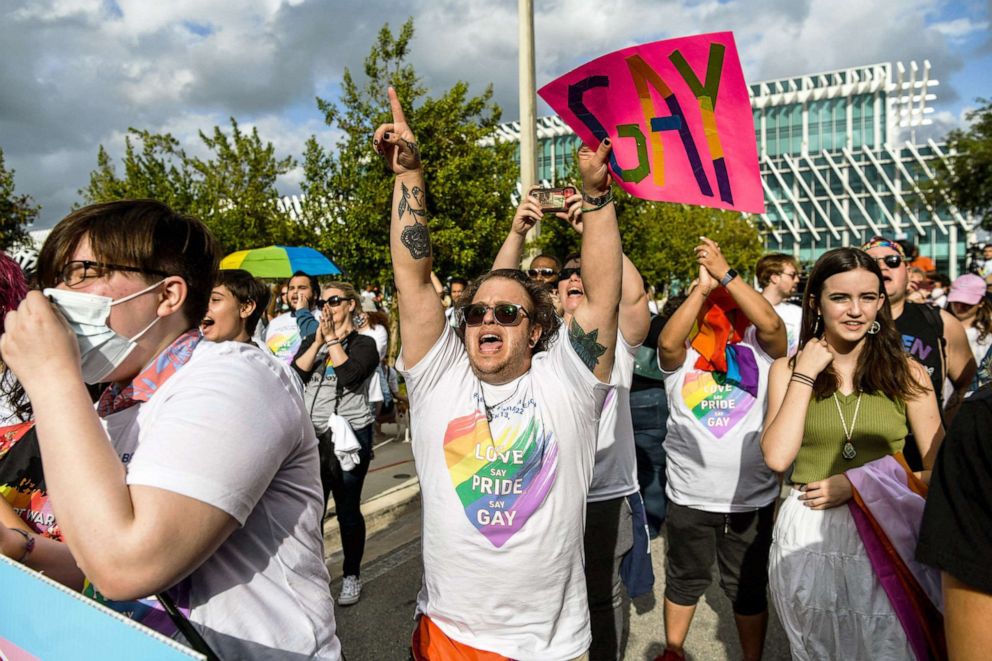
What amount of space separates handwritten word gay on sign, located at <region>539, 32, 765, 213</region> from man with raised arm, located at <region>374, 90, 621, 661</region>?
24 cm

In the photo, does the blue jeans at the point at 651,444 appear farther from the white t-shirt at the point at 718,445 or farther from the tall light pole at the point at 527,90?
the tall light pole at the point at 527,90

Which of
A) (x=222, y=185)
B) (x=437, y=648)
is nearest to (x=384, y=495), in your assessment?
(x=437, y=648)

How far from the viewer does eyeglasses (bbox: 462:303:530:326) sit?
2246 millimetres

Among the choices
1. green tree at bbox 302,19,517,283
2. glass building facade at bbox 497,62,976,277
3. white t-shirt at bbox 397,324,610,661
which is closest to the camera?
white t-shirt at bbox 397,324,610,661

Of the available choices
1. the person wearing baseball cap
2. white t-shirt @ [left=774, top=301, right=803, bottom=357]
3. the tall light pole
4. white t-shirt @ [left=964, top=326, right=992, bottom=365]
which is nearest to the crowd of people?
white t-shirt @ [left=774, top=301, right=803, bottom=357]

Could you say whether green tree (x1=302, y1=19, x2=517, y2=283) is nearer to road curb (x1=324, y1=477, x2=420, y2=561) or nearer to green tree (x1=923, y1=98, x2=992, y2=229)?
road curb (x1=324, y1=477, x2=420, y2=561)

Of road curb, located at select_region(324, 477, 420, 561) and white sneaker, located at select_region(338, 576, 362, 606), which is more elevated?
white sneaker, located at select_region(338, 576, 362, 606)

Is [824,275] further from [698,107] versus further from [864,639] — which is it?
[864,639]

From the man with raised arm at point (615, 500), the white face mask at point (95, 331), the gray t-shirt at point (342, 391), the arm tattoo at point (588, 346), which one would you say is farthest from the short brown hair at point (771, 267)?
the white face mask at point (95, 331)

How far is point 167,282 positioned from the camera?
140 centimetres

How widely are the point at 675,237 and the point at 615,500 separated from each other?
36.2 meters

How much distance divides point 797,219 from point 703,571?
8139cm

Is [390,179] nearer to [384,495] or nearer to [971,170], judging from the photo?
[384,495]

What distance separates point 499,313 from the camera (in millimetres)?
2250
